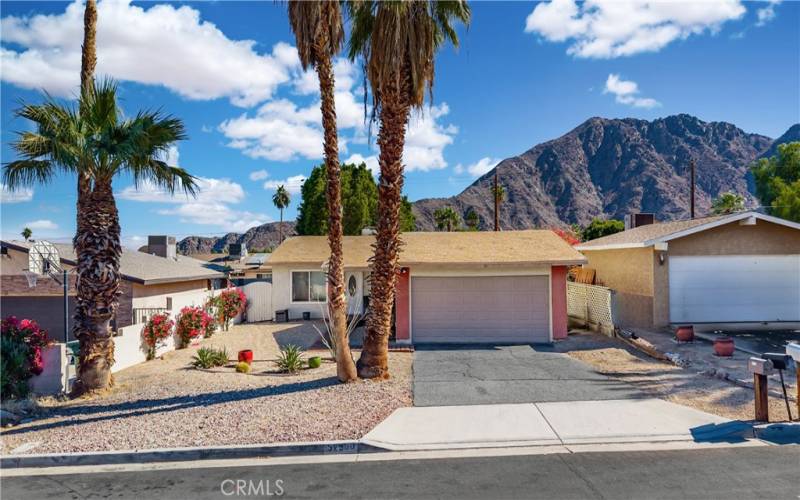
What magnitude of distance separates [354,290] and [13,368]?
13180 mm

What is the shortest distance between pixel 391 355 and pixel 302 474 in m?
7.62

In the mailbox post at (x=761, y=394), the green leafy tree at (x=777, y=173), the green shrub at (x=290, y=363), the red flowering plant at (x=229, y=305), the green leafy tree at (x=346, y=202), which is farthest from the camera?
the green leafy tree at (x=777, y=173)

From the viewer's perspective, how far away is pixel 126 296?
15.7 metres

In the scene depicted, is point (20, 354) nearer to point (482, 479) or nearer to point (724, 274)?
point (482, 479)

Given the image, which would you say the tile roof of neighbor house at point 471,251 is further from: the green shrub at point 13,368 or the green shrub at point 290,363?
the green shrub at point 13,368

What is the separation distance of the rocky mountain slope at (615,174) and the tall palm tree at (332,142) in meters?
102

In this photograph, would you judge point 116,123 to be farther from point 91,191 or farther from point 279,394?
point 279,394

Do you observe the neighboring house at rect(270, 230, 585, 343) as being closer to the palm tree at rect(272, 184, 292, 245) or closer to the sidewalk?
the sidewalk

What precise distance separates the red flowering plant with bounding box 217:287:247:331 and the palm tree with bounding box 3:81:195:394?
359 inches

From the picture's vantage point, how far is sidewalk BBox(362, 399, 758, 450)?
7492 millimetres

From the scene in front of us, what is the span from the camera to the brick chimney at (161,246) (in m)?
23.7

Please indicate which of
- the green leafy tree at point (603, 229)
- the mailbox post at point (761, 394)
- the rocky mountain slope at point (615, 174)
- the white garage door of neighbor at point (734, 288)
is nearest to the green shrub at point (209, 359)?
the mailbox post at point (761, 394)

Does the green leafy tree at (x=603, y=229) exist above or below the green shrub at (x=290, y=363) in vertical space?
above

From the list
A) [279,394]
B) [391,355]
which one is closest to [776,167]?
[391,355]
